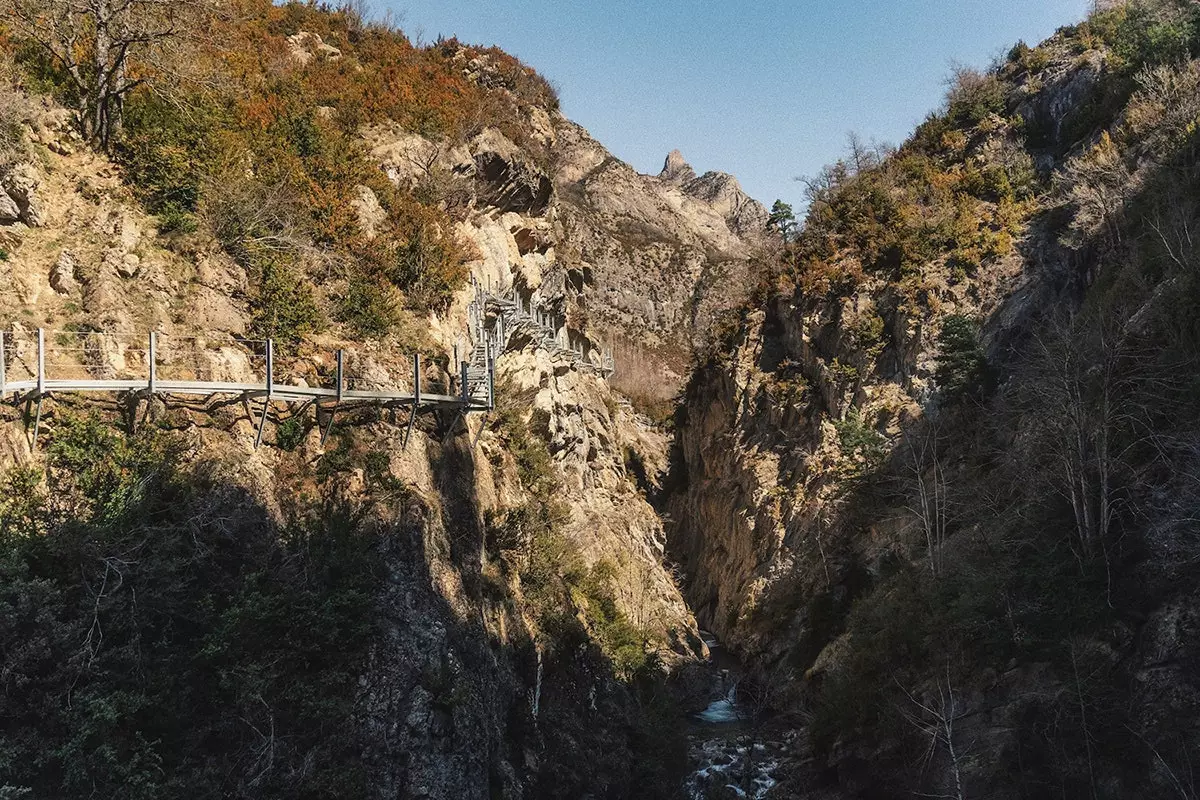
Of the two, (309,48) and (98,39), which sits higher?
(309,48)

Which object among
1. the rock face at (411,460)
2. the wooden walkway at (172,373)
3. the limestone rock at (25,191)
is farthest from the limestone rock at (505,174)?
the limestone rock at (25,191)

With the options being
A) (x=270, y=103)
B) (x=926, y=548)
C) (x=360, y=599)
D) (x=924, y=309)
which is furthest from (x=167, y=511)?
(x=924, y=309)

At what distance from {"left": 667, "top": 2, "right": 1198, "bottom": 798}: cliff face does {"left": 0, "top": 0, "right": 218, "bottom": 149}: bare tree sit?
20.0 meters

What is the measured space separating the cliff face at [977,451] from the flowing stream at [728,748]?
121 cm

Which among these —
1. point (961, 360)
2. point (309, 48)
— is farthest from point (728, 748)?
point (309, 48)

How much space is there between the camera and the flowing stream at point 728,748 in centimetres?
1931

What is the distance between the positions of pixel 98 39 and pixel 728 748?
24.6 m

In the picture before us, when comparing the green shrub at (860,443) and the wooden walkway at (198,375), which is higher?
the wooden walkway at (198,375)

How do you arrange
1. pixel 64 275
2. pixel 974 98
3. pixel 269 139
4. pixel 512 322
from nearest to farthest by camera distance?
pixel 64 275 → pixel 269 139 → pixel 512 322 → pixel 974 98

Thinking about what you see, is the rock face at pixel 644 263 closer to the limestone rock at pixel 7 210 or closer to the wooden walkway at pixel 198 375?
the wooden walkway at pixel 198 375

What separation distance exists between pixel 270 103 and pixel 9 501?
1338 cm

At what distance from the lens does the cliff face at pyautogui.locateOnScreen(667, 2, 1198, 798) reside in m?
12.7

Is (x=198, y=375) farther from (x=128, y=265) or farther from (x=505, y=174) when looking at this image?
(x=505, y=174)

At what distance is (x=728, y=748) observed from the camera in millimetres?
22188
